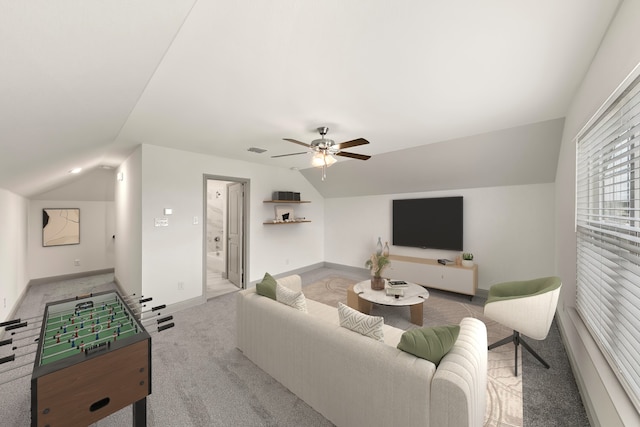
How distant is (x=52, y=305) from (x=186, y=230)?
215cm

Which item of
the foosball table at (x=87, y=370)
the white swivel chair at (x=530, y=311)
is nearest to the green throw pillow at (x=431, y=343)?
the white swivel chair at (x=530, y=311)

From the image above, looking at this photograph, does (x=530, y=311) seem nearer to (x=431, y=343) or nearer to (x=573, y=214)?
(x=573, y=214)

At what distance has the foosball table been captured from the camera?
1.17 metres

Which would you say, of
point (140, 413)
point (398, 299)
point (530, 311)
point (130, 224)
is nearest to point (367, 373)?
point (140, 413)

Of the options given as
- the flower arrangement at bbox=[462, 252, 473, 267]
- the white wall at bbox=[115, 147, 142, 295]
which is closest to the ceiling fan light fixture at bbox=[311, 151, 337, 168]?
the white wall at bbox=[115, 147, 142, 295]

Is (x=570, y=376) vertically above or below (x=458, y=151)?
below

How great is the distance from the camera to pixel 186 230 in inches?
157

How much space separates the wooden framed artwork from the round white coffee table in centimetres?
640

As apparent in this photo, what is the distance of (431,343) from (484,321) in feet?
8.60

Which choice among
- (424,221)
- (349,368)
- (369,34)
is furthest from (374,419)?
(424,221)

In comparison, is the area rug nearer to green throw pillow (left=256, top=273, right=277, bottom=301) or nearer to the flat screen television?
the flat screen television

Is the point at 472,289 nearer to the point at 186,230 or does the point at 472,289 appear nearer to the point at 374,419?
the point at 374,419

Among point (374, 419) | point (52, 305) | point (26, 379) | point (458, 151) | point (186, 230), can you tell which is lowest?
point (26, 379)

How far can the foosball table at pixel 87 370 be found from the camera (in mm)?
1172
